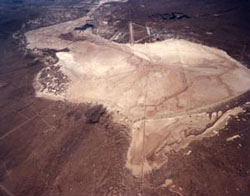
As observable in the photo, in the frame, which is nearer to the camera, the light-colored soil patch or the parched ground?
the parched ground

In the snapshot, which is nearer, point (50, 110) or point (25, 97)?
point (50, 110)

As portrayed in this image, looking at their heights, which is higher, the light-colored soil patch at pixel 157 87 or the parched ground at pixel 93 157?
the light-colored soil patch at pixel 157 87

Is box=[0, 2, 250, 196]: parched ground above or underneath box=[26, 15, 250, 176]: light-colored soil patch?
underneath

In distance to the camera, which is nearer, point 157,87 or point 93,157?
point 93,157

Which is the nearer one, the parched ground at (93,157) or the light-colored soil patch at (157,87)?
the parched ground at (93,157)

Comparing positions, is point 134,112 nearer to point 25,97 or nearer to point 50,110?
point 50,110

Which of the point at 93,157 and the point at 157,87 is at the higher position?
the point at 157,87

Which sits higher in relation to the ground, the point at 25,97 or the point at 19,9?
the point at 19,9

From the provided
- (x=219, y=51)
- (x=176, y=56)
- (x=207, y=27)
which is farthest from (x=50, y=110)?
(x=207, y=27)
